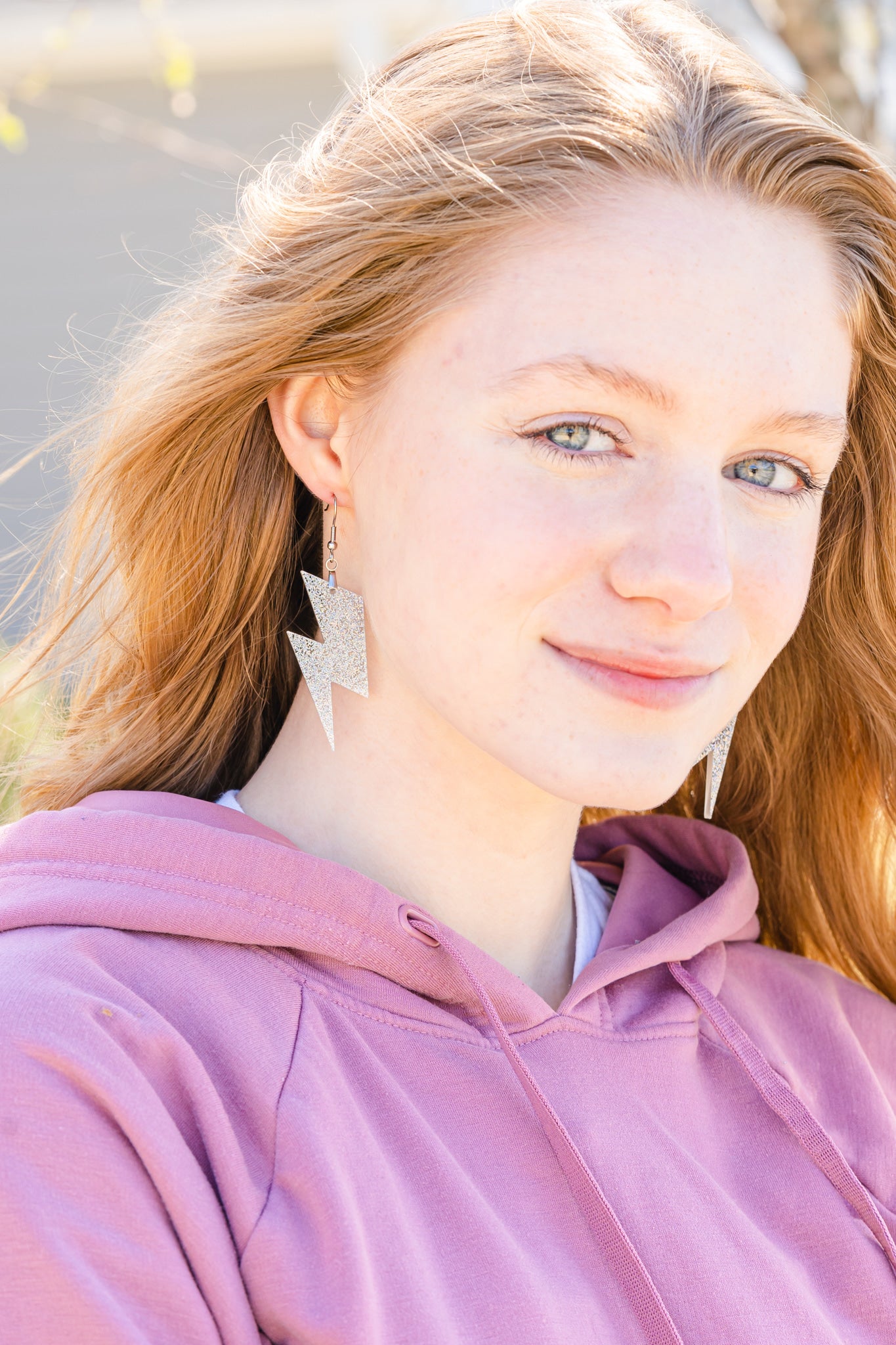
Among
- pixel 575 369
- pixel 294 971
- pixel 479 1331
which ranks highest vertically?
pixel 575 369

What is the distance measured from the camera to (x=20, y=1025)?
129 cm

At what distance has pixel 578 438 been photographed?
1.61 metres

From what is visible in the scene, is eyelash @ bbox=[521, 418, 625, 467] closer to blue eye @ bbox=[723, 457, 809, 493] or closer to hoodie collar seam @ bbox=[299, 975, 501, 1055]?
blue eye @ bbox=[723, 457, 809, 493]

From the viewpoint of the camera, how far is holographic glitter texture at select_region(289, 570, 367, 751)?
181 centimetres

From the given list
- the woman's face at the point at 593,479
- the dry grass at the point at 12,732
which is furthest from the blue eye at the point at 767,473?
the dry grass at the point at 12,732

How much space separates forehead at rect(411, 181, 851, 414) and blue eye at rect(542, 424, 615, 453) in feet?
0.20

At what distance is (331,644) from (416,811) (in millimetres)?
246

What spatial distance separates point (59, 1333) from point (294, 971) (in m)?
0.47

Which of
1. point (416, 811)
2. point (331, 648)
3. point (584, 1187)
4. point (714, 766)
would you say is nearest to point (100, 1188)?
point (584, 1187)

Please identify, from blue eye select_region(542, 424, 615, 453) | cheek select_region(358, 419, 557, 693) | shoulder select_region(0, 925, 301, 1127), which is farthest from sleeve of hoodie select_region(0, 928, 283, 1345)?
blue eye select_region(542, 424, 615, 453)

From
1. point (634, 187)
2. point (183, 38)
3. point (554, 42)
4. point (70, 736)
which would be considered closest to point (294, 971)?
point (70, 736)

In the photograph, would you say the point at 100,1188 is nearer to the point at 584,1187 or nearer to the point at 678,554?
the point at 584,1187

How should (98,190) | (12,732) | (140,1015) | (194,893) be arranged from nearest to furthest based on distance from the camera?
(140,1015) → (194,893) → (12,732) → (98,190)

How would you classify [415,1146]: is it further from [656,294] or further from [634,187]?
[634,187]
